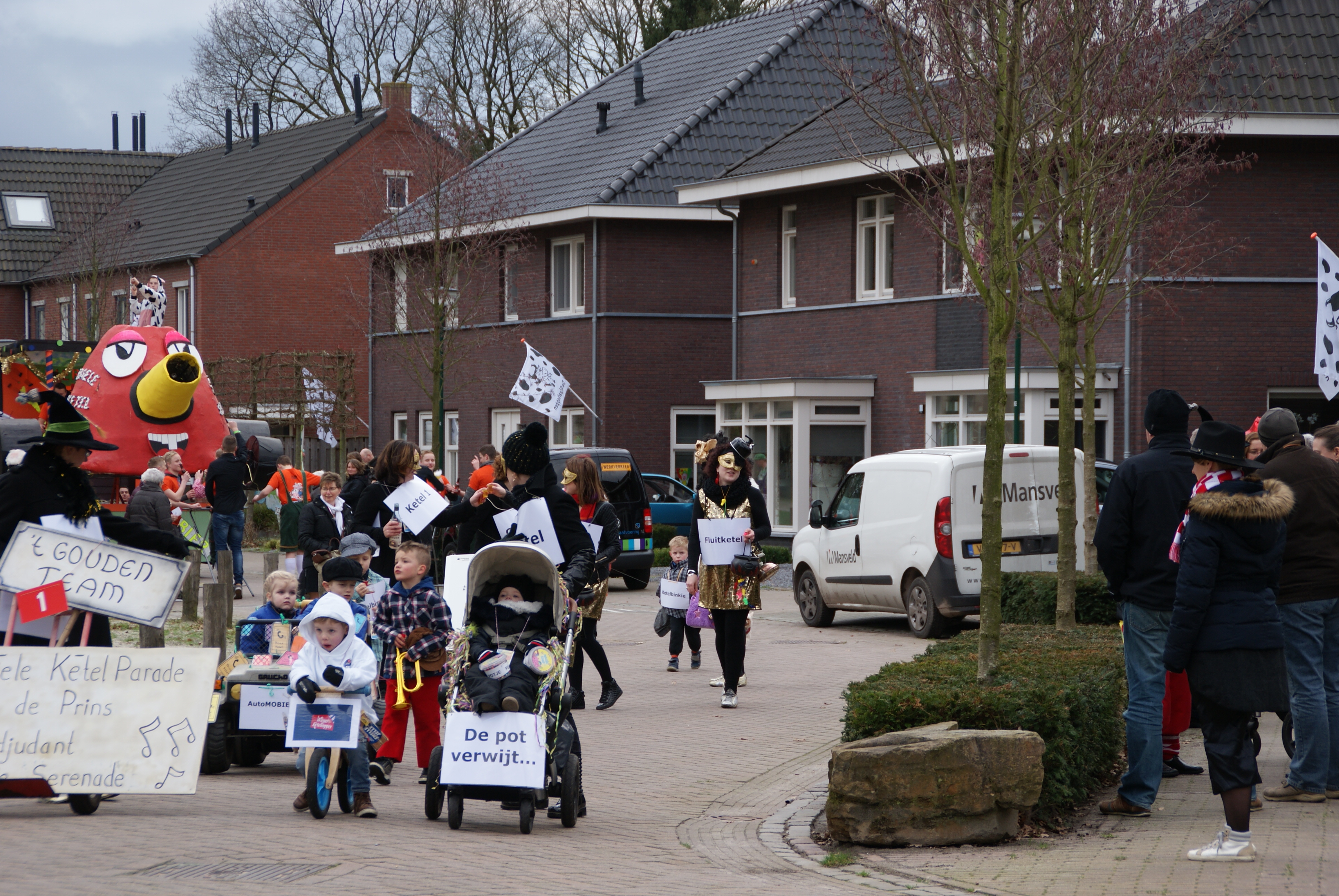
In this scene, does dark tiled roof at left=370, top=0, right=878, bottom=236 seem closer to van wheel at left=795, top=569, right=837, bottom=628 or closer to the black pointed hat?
van wheel at left=795, top=569, right=837, bottom=628

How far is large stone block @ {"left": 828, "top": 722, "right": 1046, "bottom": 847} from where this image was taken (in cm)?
755

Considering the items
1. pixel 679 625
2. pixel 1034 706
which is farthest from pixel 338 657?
pixel 679 625

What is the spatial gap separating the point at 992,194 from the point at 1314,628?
9.62 ft

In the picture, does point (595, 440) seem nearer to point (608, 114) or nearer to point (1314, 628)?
point (608, 114)

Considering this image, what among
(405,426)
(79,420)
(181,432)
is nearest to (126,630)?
(181,432)

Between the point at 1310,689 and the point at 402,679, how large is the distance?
4635 mm

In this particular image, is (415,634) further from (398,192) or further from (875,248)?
(398,192)

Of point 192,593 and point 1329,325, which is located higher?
point 1329,325

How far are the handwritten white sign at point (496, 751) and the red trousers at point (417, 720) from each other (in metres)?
1.08

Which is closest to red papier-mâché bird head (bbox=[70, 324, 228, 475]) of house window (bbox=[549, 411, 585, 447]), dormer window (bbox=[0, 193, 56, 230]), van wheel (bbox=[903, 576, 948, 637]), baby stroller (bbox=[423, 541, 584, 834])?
van wheel (bbox=[903, 576, 948, 637])

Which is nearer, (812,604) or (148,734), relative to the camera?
(148,734)

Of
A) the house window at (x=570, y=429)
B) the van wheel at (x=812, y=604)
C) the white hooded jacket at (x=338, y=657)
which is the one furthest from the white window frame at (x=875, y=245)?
the white hooded jacket at (x=338, y=657)

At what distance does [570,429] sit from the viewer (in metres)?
33.8

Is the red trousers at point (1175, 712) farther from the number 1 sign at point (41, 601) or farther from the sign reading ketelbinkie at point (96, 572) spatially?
the number 1 sign at point (41, 601)
